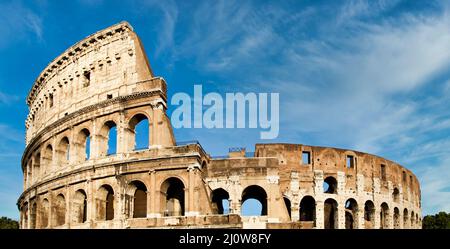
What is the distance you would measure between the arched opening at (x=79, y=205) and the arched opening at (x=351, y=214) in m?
18.3

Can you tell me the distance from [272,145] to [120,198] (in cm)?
1176

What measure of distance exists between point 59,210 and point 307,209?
17.0 meters

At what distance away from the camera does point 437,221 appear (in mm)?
59625

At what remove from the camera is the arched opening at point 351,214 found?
122 feet

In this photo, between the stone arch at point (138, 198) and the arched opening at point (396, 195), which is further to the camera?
the arched opening at point (396, 195)

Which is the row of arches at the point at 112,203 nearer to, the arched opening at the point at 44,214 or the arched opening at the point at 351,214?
the arched opening at the point at 44,214

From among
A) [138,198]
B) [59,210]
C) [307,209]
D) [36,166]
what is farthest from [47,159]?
[307,209]

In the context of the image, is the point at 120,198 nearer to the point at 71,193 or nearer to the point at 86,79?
the point at 71,193

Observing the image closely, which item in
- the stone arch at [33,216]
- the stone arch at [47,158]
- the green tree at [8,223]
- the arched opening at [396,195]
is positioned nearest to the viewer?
the stone arch at [33,216]

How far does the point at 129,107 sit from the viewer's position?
28.6 meters

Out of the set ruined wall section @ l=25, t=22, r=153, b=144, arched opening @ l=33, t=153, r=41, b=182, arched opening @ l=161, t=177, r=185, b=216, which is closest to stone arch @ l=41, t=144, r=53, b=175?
arched opening @ l=33, t=153, r=41, b=182

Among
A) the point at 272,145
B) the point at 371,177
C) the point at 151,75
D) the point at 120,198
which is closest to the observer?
the point at 120,198

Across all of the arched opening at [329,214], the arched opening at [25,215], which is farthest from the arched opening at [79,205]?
the arched opening at [329,214]
